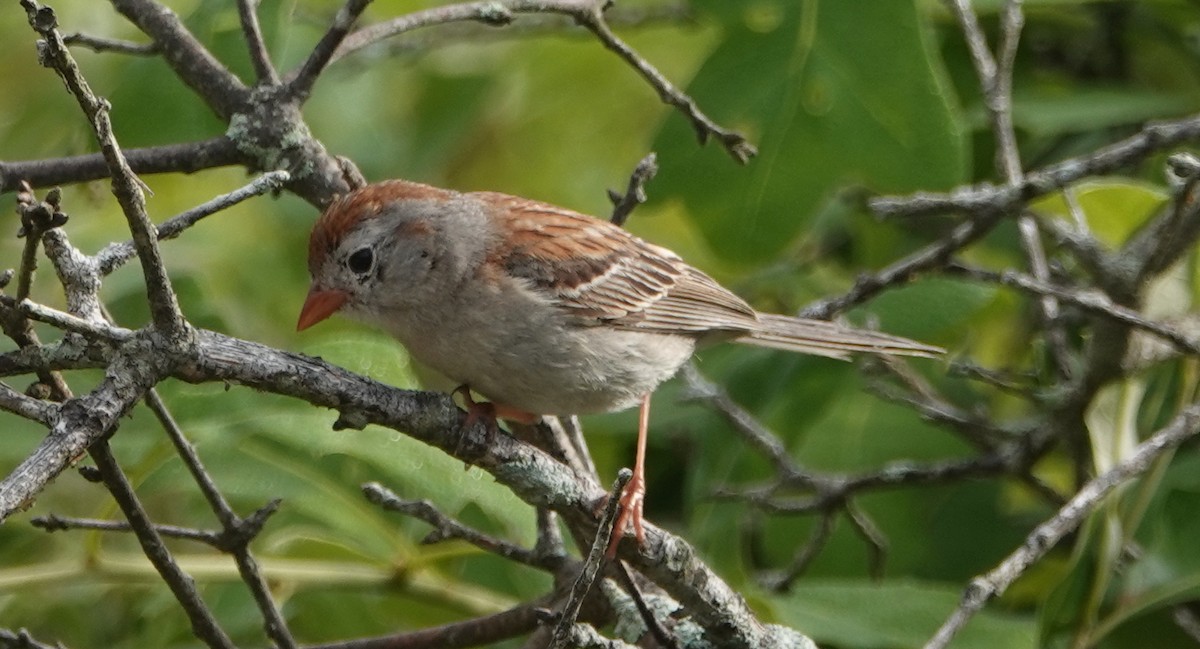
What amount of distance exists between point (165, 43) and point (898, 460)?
2.37m

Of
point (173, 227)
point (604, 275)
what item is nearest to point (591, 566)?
point (173, 227)

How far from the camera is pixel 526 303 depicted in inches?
143

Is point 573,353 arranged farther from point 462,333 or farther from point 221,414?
point 221,414

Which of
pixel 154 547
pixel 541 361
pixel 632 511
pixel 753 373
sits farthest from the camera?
pixel 753 373

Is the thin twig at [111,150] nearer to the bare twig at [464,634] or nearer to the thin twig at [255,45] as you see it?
the thin twig at [255,45]

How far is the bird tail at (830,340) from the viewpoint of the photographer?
3.95 meters

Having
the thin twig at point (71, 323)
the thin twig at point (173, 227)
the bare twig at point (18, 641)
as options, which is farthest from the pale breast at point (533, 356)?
the thin twig at point (71, 323)

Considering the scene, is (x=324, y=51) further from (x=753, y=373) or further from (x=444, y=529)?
(x=753, y=373)

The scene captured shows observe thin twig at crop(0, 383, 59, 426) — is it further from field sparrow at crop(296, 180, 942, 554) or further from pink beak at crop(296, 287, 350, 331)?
pink beak at crop(296, 287, 350, 331)

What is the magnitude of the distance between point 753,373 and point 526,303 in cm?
101

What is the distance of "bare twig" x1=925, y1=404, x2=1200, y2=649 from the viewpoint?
280 centimetres

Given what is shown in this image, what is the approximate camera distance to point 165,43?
3.18m

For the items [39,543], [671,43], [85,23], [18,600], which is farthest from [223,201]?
[671,43]

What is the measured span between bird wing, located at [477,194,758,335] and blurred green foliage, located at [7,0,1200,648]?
0.15m
